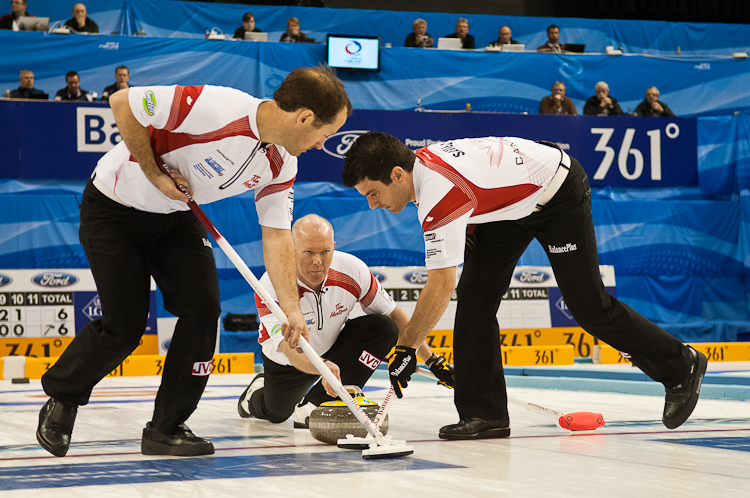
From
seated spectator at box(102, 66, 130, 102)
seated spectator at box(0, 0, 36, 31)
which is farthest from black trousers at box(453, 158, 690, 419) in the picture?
seated spectator at box(0, 0, 36, 31)

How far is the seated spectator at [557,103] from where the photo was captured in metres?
11.3

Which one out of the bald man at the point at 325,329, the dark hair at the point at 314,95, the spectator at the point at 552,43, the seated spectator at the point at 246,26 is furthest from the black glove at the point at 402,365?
the spectator at the point at 552,43

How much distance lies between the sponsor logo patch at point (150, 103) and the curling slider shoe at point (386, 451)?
1262 mm

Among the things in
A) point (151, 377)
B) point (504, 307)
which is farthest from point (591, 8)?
point (151, 377)

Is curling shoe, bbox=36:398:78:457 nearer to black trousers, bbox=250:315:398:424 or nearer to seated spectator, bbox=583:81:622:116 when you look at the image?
black trousers, bbox=250:315:398:424

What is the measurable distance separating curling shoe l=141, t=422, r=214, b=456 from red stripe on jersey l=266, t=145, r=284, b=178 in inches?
36.7

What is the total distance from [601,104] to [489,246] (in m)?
8.82

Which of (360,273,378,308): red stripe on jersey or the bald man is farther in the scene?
(360,273,378,308): red stripe on jersey

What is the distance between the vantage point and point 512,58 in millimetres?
11891

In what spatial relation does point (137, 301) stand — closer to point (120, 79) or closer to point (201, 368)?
point (201, 368)

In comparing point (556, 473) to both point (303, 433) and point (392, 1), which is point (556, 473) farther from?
point (392, 1)

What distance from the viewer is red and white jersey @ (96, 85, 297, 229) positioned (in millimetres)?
2518

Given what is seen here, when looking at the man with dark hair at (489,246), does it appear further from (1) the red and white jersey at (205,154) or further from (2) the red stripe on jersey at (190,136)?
(2) the red stripe on jersey at (190,136)

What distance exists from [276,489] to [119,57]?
9.70 meters
